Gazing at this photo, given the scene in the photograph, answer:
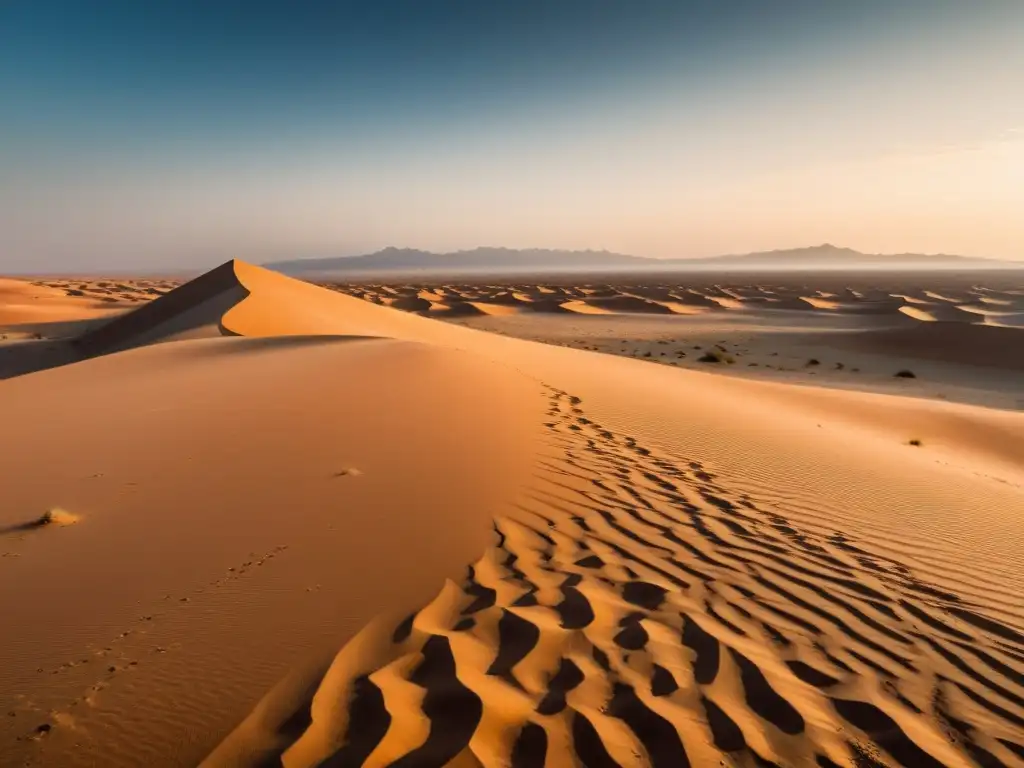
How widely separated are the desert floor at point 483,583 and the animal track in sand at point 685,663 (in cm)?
2

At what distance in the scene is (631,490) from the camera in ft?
17.7

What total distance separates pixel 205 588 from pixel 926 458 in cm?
900

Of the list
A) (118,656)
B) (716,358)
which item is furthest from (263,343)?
(716,358)

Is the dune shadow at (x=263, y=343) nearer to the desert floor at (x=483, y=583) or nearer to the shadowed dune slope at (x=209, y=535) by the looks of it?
the desert floor at (x=483, y=583)

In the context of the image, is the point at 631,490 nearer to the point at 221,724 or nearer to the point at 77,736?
the point at 221,724

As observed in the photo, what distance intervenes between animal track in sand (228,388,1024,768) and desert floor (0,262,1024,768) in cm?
2

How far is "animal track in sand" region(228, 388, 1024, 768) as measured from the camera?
96.3 inches

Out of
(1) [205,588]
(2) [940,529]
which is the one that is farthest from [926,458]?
(1) [205,588]

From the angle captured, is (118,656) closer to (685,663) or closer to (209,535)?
(209,535)

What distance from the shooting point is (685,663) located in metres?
2.93

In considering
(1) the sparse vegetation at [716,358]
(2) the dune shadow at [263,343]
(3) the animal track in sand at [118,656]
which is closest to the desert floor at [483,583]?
(3) the animal track in sand at [118,656]

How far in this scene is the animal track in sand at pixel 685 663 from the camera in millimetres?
2445

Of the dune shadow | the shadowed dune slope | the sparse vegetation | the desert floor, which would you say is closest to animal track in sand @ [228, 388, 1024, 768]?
the desert floor

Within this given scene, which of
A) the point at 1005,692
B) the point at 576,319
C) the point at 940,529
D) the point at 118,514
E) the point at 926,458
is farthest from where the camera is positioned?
the point at 576,319
